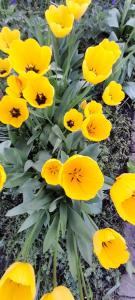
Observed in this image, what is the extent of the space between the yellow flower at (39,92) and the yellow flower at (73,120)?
0.17 meters

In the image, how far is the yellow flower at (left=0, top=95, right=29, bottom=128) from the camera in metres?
1.54

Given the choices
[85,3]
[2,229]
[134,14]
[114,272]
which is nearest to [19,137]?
[2,229]

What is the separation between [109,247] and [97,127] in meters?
0.44

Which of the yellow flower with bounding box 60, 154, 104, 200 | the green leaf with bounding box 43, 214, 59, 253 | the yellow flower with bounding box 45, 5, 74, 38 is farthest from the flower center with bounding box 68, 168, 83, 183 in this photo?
the yellow flower with bounding box 45, 5, 74, 38

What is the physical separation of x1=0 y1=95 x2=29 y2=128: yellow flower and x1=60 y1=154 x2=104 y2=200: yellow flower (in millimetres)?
366

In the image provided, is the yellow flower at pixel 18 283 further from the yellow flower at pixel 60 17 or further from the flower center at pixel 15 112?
the yellow flower at pixel 60 17

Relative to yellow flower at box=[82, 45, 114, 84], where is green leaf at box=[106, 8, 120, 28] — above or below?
below

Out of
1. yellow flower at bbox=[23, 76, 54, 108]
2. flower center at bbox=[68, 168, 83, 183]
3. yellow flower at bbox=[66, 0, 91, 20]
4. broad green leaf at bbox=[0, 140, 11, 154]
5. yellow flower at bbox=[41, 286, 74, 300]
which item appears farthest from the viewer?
broad green leaf at bbox=[0, 140, 11, 154]

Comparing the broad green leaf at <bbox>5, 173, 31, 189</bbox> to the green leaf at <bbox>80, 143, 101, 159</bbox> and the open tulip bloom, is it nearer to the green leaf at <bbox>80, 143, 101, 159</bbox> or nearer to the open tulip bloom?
the open tulip bloom

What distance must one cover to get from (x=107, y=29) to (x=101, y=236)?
4.77 ft

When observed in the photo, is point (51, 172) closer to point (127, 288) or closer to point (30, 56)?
point (30, 56)

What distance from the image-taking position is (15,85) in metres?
1.53

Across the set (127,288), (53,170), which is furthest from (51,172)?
(127,288)

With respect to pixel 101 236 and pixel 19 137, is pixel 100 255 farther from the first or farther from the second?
pixel 19 137
